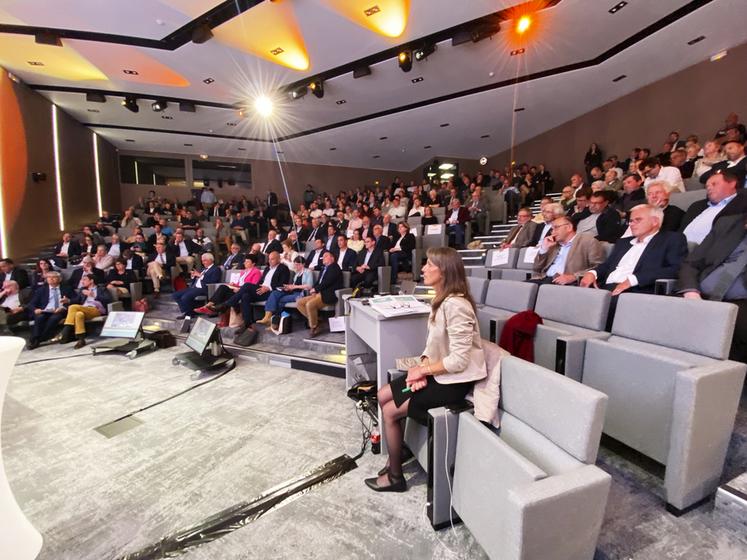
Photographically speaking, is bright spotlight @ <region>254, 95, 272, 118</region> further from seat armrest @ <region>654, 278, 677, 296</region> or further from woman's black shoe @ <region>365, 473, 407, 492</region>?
woman's black shoe @ <region>365, 473, 407, 492</region>

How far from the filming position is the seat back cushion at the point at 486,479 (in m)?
1.00

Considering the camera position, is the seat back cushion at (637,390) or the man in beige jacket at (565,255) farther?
the man in beige jacket at (565,255)

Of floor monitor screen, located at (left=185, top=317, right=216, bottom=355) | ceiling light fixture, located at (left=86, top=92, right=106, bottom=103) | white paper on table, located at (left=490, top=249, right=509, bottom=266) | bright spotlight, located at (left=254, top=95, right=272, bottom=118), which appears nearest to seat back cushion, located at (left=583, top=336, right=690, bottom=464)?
white paper on table, located at (left=490, top=249, right=509, bottom=266)

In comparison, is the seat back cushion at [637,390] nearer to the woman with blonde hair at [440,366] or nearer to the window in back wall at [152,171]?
the woman with blonde hair at [440,366]

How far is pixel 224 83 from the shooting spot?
6.21 m

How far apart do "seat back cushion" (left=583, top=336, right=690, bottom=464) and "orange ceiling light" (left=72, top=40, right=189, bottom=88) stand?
22.8 ft

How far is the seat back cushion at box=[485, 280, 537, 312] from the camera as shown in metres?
2.51

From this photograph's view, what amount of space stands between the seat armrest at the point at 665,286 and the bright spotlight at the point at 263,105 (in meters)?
7.20

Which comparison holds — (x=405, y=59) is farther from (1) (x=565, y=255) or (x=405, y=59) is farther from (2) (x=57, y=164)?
(2) (x=57, y=164)

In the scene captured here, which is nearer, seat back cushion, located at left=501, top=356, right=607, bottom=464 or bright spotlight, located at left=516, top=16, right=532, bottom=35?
seat back cushion, located at left=501, top=356, right=607, bottom=464

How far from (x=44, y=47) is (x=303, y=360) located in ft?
20.5

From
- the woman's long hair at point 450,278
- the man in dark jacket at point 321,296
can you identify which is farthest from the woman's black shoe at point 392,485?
the man in dark jacket at point 321,296

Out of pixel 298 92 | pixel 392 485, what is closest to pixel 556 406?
pixel 392 485

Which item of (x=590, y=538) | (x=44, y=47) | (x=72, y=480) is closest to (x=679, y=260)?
(x=590, y=538)
